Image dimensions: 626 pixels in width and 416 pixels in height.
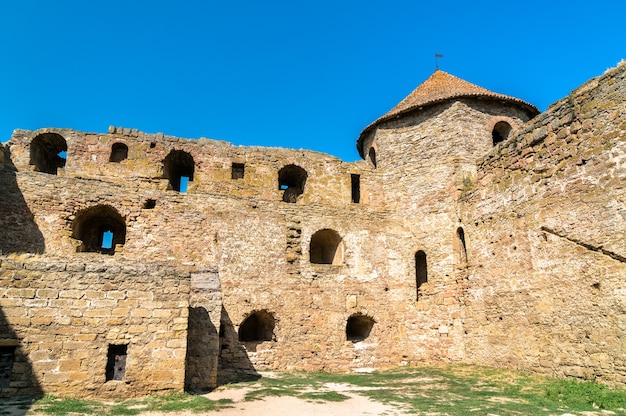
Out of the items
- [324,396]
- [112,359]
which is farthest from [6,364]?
[324,396]

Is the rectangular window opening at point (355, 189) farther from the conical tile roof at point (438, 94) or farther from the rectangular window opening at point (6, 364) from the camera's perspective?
the rectangular window opening at point (6, 364)

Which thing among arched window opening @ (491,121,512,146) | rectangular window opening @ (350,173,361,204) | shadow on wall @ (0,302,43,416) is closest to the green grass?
shadow on wall @ (0,302,43,416)

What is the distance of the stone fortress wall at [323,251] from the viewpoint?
9797mm

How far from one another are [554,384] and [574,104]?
6711mm

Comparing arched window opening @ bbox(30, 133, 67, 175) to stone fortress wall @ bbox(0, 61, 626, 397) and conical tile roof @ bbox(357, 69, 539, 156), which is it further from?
conical tile roof @ bbox(357, 69, 539, 156)

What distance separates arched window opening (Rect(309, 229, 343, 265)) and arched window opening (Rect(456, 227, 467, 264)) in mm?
4005

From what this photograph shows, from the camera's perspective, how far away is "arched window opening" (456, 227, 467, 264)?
1590cm

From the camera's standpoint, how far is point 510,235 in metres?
13.8

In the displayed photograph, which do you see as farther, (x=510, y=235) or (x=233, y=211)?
(x=233, y=211)

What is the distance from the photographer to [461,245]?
16.1 metres

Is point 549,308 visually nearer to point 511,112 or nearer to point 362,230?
A: point 362,230

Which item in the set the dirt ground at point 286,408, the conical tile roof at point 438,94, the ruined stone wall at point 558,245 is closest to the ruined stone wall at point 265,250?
the ruined stone wall at point 558,245

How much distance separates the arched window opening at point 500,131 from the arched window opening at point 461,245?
402 centimetres

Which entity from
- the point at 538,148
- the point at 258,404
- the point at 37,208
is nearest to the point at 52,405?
the point at 258,404
